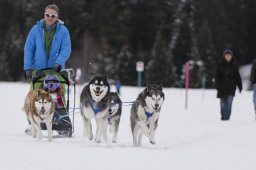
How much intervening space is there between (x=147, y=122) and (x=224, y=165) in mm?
2059

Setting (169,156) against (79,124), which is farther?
(79,124)

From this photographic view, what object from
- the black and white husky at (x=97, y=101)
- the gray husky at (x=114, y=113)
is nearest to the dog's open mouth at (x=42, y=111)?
the black and white husky at (x=97, y=101)

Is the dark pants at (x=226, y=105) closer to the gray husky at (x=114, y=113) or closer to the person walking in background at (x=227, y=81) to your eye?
the person walking in background at (x=227, y=81)

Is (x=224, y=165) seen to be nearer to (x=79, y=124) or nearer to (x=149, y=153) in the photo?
(x=149, y=153)

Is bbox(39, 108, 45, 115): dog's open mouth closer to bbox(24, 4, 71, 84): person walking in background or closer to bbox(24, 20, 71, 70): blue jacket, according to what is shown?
bbox(24, 4, 71, 84): person walking in background

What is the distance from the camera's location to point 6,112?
16.1m

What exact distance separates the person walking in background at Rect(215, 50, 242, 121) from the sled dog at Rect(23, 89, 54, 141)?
609 cm

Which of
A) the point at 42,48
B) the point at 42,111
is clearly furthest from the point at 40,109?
the point at 42,48

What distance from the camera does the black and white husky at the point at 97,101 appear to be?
842 cm

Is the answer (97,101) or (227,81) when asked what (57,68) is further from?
(227,81)

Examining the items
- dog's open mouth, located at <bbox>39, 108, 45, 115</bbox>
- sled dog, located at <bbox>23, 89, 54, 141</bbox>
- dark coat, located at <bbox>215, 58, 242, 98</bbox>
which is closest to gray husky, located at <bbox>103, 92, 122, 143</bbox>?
sled dog, located at <bbox>23, 89, 54, 141</bbox>

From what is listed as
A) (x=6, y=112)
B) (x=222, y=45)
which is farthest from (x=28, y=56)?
(x=222, y=45)

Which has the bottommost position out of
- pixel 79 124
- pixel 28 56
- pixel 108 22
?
pixel 79 124

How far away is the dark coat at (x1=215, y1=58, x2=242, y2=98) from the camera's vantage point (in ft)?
44.0
